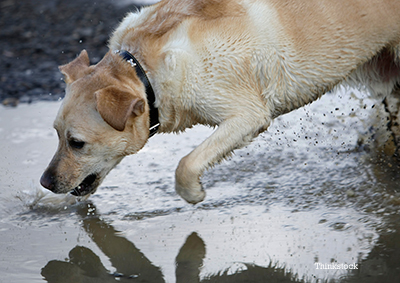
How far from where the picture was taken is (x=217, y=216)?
3797 mm

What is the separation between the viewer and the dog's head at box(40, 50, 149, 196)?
3.21 m

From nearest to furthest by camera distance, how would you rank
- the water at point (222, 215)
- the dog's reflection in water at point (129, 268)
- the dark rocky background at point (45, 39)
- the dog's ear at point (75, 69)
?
the dog's reflection in water at point (129, 268), the water at point (222, 215), the dog's ear at point (75, 69), the dark rocky background at point (45, 39)

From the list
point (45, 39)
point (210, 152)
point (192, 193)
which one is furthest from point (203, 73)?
point (45, 39)

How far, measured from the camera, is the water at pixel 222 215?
310cm

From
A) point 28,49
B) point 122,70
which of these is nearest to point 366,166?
point 122,70

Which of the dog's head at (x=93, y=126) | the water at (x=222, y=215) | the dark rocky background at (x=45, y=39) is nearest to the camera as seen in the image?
the water at (x=222, y=215)

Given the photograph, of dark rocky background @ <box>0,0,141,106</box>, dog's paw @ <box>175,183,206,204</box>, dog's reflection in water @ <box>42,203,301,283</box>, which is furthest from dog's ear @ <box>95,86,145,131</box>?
dark rocky background @ <box>0,0,141,106</box>

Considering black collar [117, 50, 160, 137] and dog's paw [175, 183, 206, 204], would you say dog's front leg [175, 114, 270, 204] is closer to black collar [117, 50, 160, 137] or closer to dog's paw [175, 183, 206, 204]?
dog's paw [175, 183, 206, 204]

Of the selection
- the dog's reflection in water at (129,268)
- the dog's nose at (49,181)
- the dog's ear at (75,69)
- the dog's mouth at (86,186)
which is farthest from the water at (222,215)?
the dog's ear at (75,69)

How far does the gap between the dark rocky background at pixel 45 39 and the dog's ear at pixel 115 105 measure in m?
3.47

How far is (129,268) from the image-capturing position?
3.15m

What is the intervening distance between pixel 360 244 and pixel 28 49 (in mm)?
6034

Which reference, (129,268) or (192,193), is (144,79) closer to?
(192,193)

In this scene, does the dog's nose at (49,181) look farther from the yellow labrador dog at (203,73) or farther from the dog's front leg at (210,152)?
the dog's front leg at (210,152)
